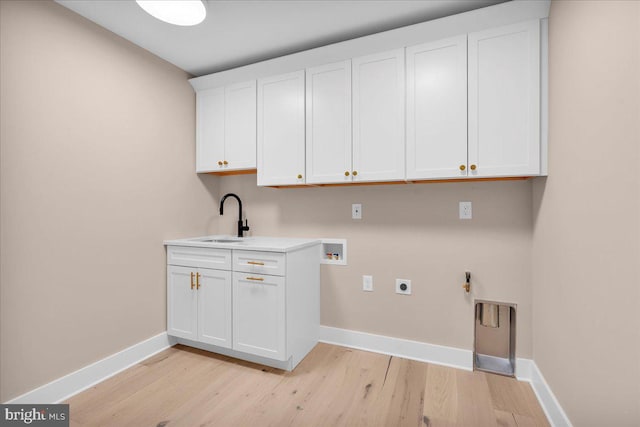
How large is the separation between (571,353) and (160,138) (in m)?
3.04

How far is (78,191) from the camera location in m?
1.89

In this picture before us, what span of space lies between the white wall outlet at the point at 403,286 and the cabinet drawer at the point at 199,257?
1.33m

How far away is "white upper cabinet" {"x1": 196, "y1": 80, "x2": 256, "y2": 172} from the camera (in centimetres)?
252

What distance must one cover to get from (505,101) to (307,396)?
219 centimetres

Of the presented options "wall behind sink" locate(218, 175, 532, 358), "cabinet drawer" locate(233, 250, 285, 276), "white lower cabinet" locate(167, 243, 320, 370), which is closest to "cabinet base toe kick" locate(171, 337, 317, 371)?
"white lower cabinet" locate(167, 243, 320, 370)

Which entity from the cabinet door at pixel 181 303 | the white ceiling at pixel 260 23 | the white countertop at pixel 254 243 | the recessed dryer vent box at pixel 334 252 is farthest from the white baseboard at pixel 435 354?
the white ceiling at pixel 260 23

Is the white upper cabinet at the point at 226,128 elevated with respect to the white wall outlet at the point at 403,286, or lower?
elevated

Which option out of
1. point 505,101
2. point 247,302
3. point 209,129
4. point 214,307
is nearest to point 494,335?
point 505,101

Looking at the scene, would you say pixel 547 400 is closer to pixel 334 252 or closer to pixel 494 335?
pixel 494 335

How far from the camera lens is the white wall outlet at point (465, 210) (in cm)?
212

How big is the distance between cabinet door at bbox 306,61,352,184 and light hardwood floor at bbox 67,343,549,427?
1.42 meters

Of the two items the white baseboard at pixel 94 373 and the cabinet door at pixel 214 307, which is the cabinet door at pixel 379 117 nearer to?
Result: the cabinet door at pixel 214 307

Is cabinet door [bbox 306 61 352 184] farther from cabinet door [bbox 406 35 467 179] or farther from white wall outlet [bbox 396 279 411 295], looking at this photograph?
white wall outlet [bbox 396 279 411 295]

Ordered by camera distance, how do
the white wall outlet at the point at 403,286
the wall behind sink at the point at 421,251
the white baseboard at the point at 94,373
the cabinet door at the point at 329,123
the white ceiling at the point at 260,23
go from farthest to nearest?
the white wall outlet at the point at 403,286
the cabinet door at the point at 329,123
the wall behind sink at the point at 421,251
the white ceiling at the point at 260,23
the white baseboard at the point at 94,373
